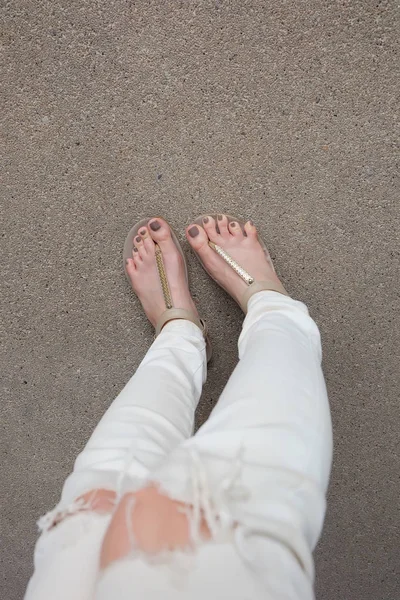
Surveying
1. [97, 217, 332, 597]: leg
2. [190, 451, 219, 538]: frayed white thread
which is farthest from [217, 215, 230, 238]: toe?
[190, 451, 219, 538]: frayed white thread

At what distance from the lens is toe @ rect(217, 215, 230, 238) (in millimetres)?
925

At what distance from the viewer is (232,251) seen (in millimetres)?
953

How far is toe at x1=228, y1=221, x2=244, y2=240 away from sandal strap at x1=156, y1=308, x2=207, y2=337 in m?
0.20

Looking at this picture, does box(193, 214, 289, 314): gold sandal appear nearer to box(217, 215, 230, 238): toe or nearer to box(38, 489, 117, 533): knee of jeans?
box(217, 215, 230, 238): toe

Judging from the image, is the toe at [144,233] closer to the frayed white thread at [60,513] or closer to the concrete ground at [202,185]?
the concrete ground at [202,185]

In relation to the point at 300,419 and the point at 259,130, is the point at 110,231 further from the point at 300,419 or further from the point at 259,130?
the point at 300,419

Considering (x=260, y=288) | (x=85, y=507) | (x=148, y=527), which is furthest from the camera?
(x=260, y=288)

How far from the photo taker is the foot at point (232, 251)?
93 centimetres

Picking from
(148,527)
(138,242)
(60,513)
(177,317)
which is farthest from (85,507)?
(138,242)

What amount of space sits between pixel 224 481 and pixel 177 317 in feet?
1.70

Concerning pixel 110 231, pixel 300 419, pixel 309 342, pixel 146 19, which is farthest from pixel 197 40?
pixel 300 419

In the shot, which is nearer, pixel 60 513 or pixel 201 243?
pixel 60 513

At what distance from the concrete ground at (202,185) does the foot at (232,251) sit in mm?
32

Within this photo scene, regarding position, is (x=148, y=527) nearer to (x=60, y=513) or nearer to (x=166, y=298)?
(x=60, y=513)
